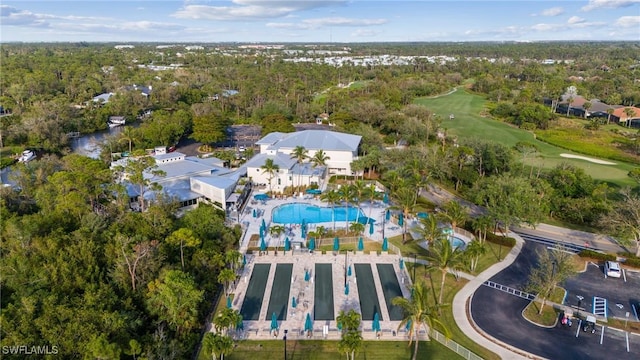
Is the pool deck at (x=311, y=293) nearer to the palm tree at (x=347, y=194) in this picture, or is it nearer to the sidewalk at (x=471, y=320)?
the sidewalk at (x=471, y=320)

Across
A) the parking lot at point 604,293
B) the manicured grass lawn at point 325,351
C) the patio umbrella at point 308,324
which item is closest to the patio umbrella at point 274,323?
the manicured grass lawn at point 325,351

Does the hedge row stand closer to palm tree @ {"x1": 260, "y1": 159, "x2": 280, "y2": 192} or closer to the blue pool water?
the blue pool water

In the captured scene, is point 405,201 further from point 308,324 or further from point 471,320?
point 308,324

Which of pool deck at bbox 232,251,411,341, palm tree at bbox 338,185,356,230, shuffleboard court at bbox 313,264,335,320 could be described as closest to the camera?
pool deck at bbox 232,251,411,341

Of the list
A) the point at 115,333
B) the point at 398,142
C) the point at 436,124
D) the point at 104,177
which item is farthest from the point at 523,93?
the point at 115,333

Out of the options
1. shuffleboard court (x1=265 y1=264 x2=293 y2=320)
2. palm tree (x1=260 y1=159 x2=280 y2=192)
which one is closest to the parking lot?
shuffleboard court (x1=265 y1=264 x2=293 y2=320)

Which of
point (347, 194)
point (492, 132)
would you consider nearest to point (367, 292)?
point (347, 194)

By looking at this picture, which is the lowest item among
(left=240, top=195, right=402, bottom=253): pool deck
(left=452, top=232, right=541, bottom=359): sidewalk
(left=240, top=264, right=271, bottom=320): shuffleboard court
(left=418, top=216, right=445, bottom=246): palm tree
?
(left=240, top=264, right=271, bottom=320): shuffleboard court

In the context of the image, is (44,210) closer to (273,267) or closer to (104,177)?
(104,177)
